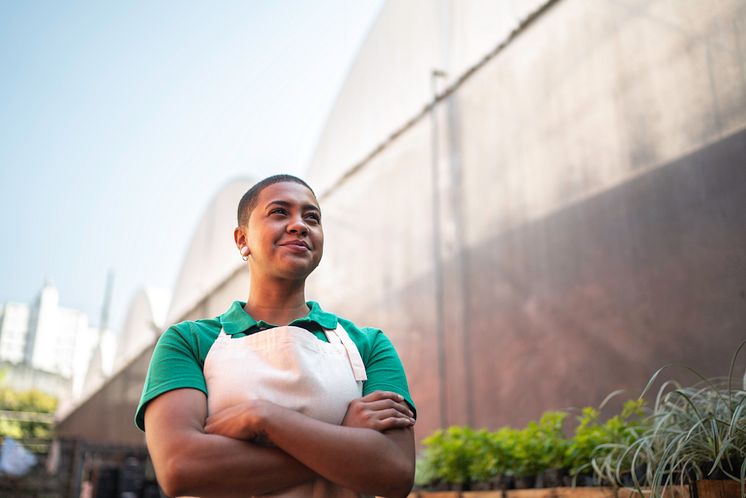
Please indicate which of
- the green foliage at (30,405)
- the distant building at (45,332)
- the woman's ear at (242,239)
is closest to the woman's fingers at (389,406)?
the woman's ear at (242,239)

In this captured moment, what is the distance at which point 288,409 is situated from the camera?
1020 millimetres

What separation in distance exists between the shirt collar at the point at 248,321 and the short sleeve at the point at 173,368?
0.07 m

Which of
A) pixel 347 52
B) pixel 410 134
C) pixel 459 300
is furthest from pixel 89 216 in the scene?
pixel 459 300

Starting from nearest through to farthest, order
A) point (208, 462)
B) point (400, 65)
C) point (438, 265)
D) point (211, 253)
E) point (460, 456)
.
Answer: point (208, 462), point (460, 456), point (438, 265), point (400, 65), point (211, 253)

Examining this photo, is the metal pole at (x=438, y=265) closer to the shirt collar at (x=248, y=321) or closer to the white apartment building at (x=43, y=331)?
the shirt collar at (x=248, y=321)

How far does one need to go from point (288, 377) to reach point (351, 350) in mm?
149

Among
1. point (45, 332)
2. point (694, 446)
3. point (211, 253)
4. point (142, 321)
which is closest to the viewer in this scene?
point (694, 446)

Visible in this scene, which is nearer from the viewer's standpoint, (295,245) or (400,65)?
(295,245)

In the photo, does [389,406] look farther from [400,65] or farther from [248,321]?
[400,65]

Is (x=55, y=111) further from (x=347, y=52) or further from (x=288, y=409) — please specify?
(x=288, y=409)

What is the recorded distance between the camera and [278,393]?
1.08 metres

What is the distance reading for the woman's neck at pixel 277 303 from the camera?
1.23 m

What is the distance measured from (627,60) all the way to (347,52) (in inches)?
140

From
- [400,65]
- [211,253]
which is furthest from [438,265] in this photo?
[211,253]
